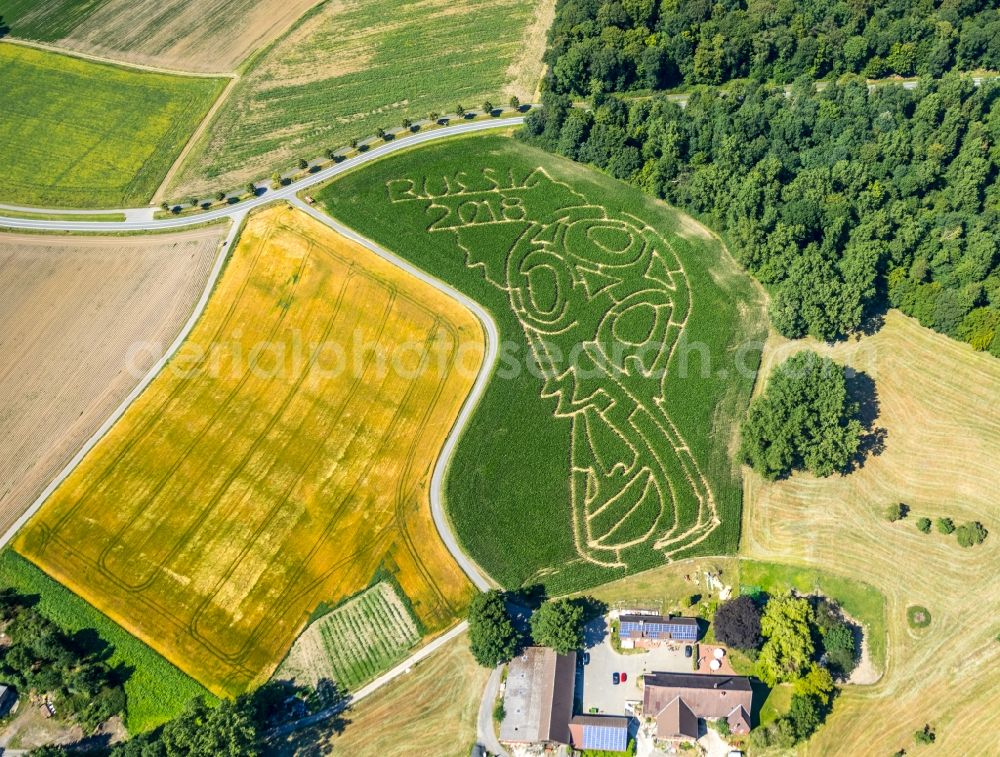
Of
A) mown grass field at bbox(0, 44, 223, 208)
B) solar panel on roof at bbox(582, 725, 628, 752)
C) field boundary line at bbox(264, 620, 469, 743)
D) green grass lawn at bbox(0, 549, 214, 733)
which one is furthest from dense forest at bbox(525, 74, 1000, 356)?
green grass lawn at bbox(0, 549, 214, 733)

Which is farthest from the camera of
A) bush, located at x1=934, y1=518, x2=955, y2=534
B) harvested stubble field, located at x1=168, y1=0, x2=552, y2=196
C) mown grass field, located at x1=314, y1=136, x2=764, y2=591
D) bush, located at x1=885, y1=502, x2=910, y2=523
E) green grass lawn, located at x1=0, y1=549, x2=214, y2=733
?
Answer: harvested stubble field, located at x1=168, y1=0, x2=552, y2=196

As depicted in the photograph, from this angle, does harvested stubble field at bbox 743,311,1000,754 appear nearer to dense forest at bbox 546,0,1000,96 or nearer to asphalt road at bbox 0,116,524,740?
asphalt road at bbox 0,116,524,740

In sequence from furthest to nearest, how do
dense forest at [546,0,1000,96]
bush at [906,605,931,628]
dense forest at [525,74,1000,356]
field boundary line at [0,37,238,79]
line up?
1. field boundary line at [0,37,238,79]
2. dense forest at [546,0,1000,96]
3. dense forest at [525,74,1000,356]
4. bush at [906,605,931,628]

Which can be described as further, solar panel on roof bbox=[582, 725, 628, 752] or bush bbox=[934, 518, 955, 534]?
bush bbox=[934, 518, 955, 534]

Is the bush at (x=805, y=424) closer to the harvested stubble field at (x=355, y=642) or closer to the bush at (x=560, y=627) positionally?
the bush at (x=560, y=627)

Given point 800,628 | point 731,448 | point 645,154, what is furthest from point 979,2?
point 800,628

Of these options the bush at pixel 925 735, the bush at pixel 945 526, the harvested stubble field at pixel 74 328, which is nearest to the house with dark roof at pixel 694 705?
the bush at pixel 925 735

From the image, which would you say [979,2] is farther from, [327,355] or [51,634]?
[51,634]
